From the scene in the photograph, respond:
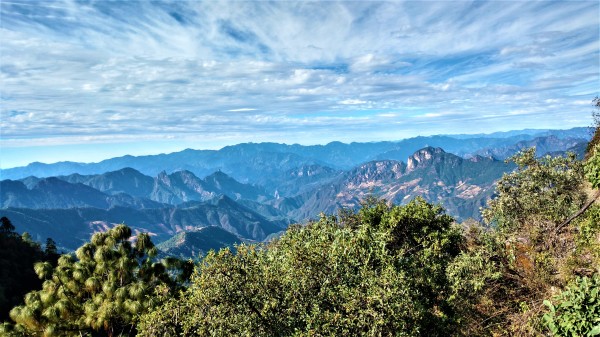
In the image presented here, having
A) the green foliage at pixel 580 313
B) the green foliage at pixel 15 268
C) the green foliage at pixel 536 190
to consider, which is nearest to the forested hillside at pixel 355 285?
the green foliage at pixel 580 313

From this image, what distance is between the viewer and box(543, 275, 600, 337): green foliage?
1249cm

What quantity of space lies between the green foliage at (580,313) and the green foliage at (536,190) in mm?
26773

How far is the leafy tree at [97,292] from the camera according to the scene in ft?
81.0

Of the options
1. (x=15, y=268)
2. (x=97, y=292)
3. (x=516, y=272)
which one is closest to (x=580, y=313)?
(x=516, y=272)

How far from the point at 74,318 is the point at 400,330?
23754 millimetres

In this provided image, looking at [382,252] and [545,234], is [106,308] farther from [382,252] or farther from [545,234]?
[545,234]

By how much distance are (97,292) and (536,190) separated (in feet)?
154

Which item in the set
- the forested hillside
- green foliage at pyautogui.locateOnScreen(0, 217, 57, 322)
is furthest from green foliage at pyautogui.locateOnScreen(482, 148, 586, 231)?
green foliage at pyautogui.locateOnScreen(0, 217, 57, 322)

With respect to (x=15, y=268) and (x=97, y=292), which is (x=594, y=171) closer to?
(x=97, y=292)

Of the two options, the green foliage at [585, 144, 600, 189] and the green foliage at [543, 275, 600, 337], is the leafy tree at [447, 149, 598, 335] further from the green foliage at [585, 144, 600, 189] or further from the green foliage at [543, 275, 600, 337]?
the green foliage at [543, 275, 600, 337]

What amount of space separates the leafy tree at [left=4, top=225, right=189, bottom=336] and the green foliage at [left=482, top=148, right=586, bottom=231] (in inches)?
1404

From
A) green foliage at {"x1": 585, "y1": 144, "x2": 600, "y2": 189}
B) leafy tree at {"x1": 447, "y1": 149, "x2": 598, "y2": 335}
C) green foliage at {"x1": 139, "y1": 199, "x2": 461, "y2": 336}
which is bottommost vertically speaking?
leafy tree at {"x1": 447, "y1": 149, "x2": 598, "y2": 335}

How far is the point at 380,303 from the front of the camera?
1659 centimetres

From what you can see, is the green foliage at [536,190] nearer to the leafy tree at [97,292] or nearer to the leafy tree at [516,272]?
the leafy tree at [516,272]
